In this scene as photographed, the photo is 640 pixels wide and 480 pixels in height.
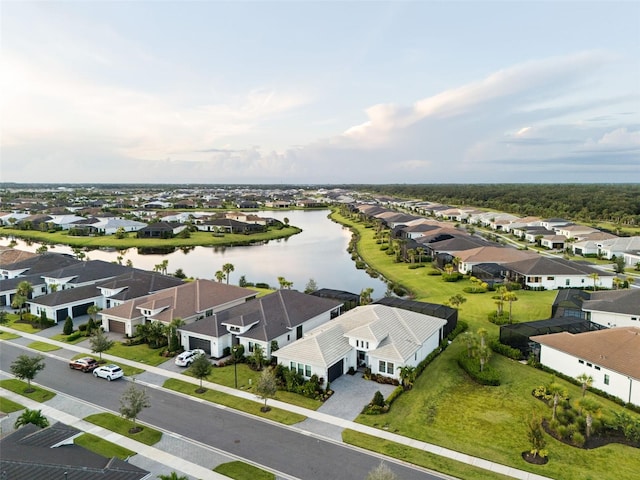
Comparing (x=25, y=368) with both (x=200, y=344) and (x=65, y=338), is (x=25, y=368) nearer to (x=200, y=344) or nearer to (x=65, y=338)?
(x=65, y=338)

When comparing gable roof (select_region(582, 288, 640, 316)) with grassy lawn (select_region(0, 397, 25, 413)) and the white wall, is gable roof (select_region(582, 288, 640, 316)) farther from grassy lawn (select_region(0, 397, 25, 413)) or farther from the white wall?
grassy lawn (select_region(0, 397, 25, 413))

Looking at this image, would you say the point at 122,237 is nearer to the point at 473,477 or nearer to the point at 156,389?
the point at 156,389

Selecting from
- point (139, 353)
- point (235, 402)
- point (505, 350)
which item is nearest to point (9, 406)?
point (139, 353)

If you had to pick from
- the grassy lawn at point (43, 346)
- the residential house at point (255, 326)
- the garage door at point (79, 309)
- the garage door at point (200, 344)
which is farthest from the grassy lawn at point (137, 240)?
the garage door at point (200, 344)

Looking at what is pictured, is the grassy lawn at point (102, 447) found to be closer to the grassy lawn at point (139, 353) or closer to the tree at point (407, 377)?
the grassy lawn at point (139, 353)

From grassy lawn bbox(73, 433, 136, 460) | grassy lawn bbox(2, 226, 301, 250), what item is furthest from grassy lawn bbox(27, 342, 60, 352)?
grassy lawn bbox(2, 226, 301, 250)
